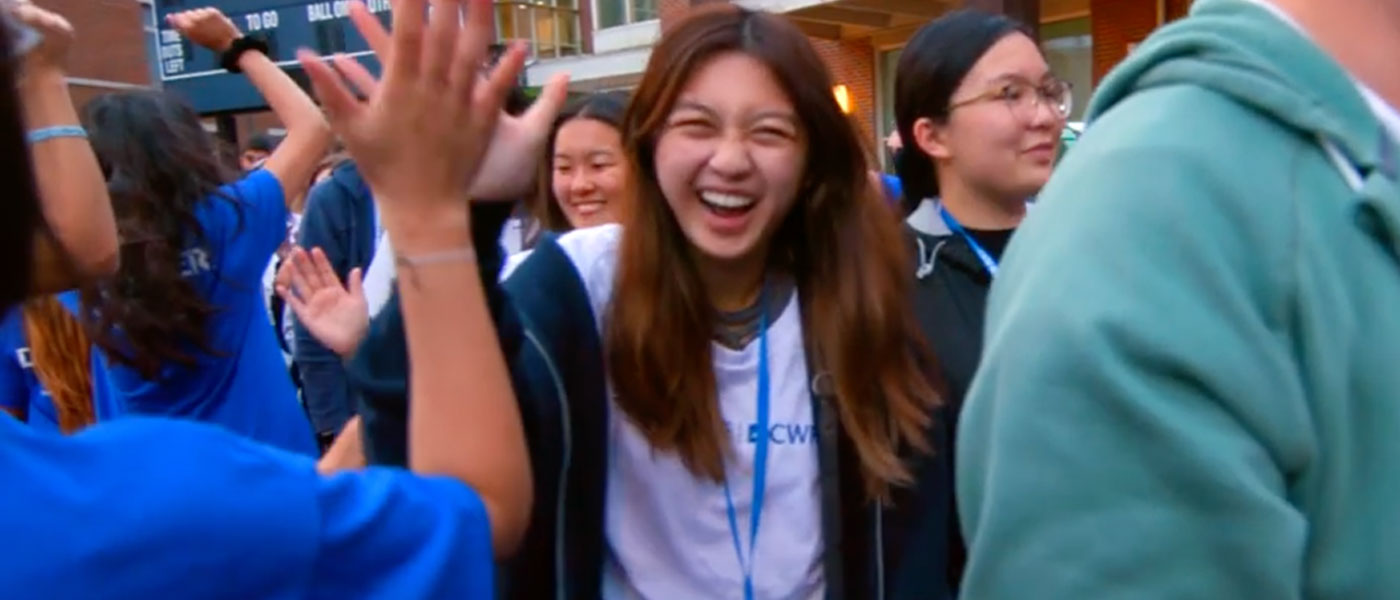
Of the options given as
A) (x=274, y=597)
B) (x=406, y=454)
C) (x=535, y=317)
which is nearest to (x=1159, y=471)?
(x=274, y=597)

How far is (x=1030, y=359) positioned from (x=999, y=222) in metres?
1.87

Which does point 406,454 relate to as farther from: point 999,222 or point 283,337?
point 283,337

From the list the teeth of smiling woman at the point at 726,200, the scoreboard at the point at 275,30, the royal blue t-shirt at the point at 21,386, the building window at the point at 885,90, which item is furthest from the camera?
the scoreboard at the point at 275,30

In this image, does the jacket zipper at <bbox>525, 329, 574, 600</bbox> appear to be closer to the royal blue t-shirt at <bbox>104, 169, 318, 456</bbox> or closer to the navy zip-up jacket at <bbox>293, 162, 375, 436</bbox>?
the royal blue t-shirt at <bbox>104, 169, 318, 456</bbox>

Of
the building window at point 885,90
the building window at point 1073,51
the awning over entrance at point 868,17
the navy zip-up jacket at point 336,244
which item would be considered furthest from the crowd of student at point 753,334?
the building window at point 885,90

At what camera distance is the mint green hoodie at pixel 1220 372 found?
2.48ft

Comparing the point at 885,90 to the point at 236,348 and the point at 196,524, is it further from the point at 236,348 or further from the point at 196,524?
the point at 196,524

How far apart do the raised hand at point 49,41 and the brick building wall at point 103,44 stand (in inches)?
67.2

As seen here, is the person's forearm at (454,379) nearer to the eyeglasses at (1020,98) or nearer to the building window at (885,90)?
the eyeglasses at (1020,98)

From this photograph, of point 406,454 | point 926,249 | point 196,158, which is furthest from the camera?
point 196,158

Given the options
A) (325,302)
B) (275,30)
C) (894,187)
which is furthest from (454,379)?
(275,30)

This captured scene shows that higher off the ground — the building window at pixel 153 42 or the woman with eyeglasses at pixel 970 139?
the building window at pixel 153 42

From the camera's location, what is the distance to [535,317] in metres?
1.72

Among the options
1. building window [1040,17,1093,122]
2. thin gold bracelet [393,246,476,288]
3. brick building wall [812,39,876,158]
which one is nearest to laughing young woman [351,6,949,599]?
thin gold bracelet [393,246,476,288]
